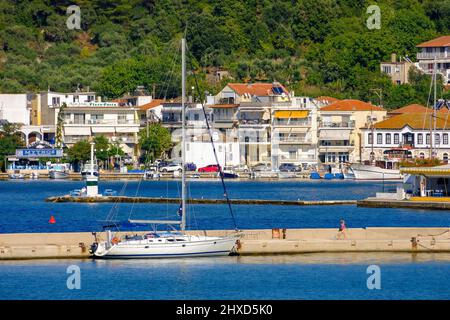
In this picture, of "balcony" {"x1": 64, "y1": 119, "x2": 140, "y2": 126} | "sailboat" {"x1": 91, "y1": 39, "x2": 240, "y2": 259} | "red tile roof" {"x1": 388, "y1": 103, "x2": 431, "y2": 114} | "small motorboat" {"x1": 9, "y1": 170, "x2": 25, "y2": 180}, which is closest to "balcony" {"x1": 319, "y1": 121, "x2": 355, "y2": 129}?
"red tile roof" {"x1": 388, "y1": 103, "x2": 431, "y2": 114}

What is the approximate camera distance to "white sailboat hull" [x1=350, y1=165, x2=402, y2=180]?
100500 millimetres

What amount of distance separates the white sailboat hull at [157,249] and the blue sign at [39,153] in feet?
215

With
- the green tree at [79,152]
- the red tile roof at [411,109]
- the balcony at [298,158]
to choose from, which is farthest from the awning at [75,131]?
the red tile roof at [411,109]

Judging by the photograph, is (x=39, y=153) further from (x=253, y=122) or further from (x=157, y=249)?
(x=157, y=249)

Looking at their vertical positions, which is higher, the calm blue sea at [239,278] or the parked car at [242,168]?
the parked car at [242,168]

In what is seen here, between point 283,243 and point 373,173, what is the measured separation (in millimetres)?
55175

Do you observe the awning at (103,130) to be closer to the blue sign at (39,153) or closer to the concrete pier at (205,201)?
the blue sign at (39,153)

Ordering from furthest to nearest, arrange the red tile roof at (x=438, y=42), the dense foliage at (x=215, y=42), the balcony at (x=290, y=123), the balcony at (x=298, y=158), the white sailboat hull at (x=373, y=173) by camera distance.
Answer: the red tile roof at (x=438, y=42), the dense foliage at (x=215, y=42), the balcony at (x=298, y=158), the balcony at (x=290, y=123), the white sailboat hull at (x=373, y=173)

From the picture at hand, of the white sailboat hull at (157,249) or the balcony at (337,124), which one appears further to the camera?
the balcony at (337,124)

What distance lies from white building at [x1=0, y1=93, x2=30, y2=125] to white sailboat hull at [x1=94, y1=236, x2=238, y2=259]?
75457mm

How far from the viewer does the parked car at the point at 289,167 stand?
10762 centimetres

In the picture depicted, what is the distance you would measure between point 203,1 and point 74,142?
3643cm

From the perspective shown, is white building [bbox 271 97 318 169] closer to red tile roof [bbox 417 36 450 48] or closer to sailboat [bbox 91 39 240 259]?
red tile roof [bbox 417 36 450 48]
